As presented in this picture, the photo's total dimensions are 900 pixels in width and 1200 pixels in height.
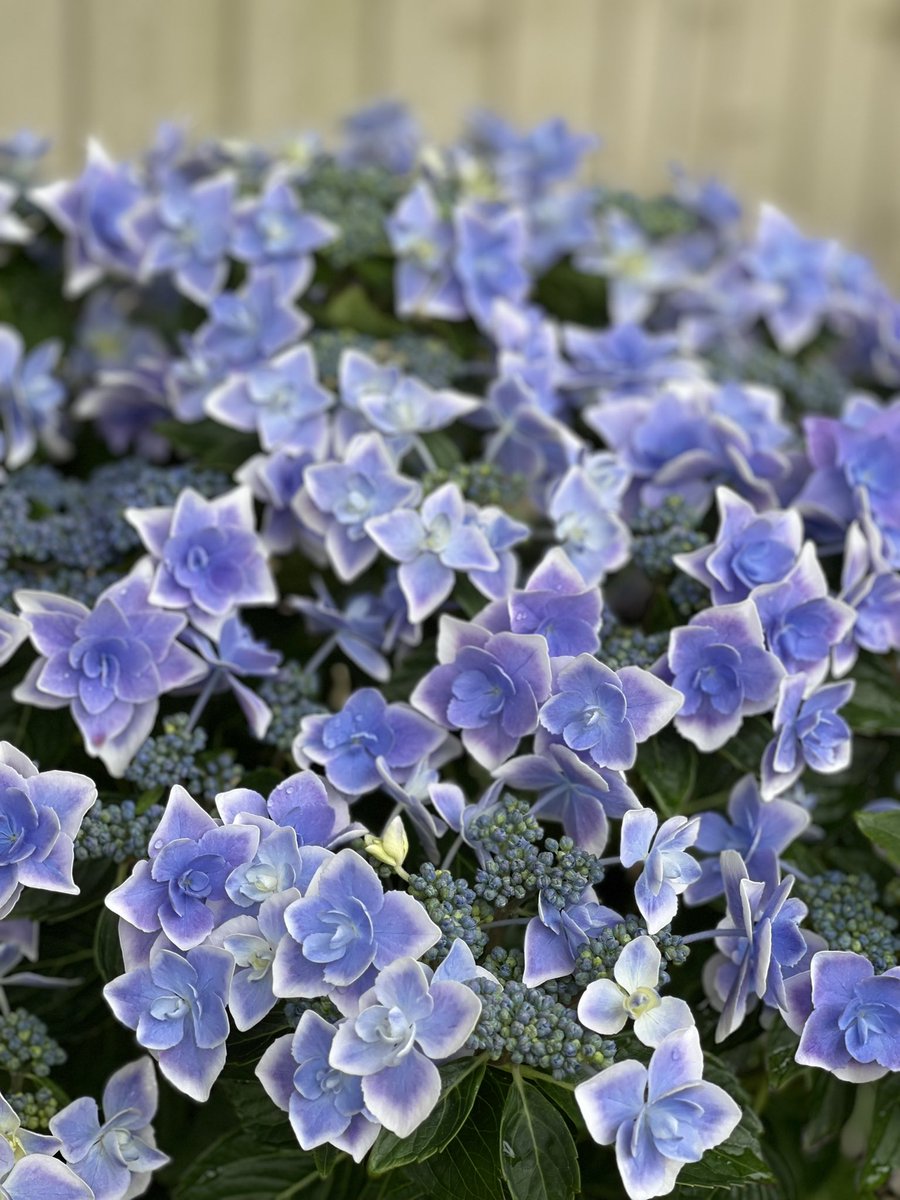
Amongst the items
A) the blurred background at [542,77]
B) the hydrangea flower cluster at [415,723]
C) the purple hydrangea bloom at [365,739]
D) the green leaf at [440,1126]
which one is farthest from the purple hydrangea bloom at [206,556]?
the blurred background at [542,77]

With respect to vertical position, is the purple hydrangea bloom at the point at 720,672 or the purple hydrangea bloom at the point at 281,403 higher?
the purple hydrangea bloom at the point at 281,403

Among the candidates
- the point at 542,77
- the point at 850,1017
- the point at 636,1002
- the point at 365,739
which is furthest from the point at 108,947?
the point at 542,77

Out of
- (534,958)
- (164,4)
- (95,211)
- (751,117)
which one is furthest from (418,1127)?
(751,117)

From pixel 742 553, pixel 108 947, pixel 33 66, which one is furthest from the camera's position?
pixel 33 66

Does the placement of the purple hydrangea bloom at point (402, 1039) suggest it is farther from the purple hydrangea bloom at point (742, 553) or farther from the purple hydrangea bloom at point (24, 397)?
the purple hydrangea bloom at point (24, 397)

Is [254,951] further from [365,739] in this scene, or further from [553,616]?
[553,616]

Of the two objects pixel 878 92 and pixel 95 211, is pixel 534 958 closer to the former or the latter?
pixel 95 211
